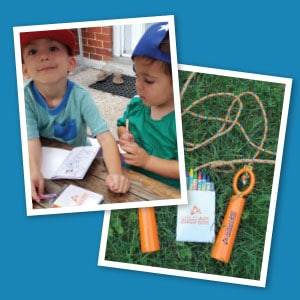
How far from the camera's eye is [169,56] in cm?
83

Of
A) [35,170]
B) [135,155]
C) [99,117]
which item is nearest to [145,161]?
[135,155]

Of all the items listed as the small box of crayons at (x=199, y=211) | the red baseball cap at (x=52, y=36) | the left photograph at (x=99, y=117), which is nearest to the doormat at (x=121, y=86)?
the left photograph at (x=99, y=117)

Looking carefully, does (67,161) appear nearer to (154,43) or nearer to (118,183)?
(118,183)

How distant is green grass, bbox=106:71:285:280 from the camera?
893mm

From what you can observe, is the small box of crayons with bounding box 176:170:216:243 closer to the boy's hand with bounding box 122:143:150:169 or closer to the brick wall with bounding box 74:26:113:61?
the boy's hand with bounding box 122:143:150:169

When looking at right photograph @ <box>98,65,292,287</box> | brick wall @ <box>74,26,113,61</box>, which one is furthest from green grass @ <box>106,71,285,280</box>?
brick wall @ <box>74,26,113,61</box>

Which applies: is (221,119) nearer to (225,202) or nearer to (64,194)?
(225,202)

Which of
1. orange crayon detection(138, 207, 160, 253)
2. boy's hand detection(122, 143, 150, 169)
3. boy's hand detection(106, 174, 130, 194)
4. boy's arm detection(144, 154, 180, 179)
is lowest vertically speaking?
orange crayon detection(138, 207, 160, 253)

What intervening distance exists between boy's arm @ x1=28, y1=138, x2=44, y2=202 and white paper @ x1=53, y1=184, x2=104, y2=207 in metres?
0.05

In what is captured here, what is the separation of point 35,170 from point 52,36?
0.98 ft

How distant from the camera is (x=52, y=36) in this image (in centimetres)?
83

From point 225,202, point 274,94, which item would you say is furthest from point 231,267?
point 274,94

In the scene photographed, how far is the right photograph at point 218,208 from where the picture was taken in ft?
2.94

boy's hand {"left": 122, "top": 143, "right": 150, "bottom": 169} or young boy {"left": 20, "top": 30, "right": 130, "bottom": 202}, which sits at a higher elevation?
young boy {"left": 20, "top": 30, "right": 130, "bottom": 202}
